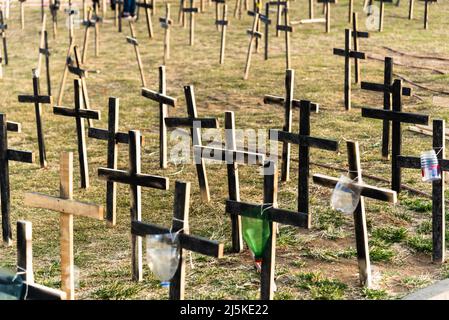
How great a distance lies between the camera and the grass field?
338 inches

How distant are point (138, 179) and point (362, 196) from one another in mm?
2130

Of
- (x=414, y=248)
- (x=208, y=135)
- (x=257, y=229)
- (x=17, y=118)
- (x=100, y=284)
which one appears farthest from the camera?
(x=17, y=118)

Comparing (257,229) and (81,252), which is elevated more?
(257,229)

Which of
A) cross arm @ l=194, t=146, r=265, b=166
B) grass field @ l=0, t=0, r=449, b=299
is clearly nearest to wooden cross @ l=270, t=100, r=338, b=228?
grass field @ l=0, t=0, r=449, b=299

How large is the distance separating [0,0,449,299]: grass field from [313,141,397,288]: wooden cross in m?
0.21

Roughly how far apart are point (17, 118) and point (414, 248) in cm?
970

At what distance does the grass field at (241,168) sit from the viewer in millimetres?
8594

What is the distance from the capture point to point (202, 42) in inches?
938

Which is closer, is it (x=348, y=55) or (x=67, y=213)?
(x=67, y=213)

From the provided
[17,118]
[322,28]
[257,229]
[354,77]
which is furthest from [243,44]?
[257,229]

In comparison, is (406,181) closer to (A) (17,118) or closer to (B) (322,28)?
(A) (17,118)

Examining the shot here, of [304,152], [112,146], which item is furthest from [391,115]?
[112,146]

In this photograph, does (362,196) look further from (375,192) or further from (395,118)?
(395,118)

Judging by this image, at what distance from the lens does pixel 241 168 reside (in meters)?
12.7
